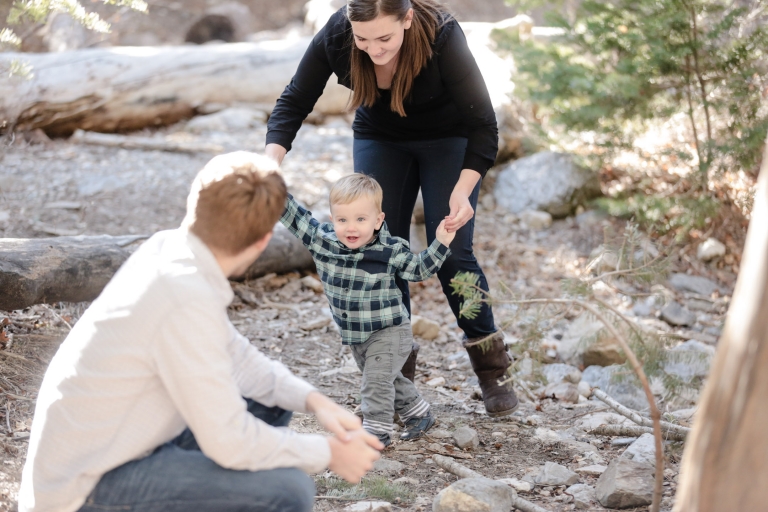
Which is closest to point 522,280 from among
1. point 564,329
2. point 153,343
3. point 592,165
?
point 564,329

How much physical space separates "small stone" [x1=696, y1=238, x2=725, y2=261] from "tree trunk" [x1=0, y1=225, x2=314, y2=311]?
4.84 metres

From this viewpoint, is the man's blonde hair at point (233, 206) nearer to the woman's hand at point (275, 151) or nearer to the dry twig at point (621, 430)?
the woman's hand at point (275, 151)

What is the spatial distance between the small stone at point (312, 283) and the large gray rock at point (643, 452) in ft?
9.36

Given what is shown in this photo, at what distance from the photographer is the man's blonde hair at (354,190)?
2.96 meters

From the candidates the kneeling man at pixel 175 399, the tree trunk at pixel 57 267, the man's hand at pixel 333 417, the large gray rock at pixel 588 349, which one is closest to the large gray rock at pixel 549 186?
the large gray rock at pixel 588 349

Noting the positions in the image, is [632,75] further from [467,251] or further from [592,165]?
[467,251]

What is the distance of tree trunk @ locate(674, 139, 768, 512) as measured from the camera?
4.75ft

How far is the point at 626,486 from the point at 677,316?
3208mm

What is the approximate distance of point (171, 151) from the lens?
23.7 ft

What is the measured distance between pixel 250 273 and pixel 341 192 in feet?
7.89

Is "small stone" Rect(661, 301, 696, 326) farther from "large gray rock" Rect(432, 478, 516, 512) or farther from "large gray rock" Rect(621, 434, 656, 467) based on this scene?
"large gray rock" Rect(432, 478, 516, 512)

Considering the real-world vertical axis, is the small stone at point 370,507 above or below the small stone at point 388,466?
above

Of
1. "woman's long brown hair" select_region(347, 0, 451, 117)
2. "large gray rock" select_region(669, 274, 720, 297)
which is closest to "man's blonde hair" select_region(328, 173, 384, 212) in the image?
"woman's long brown hair" select_region(347, 0, 451, 117)

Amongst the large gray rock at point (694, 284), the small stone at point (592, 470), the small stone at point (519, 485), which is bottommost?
the large gray rock at point (694, 284)
